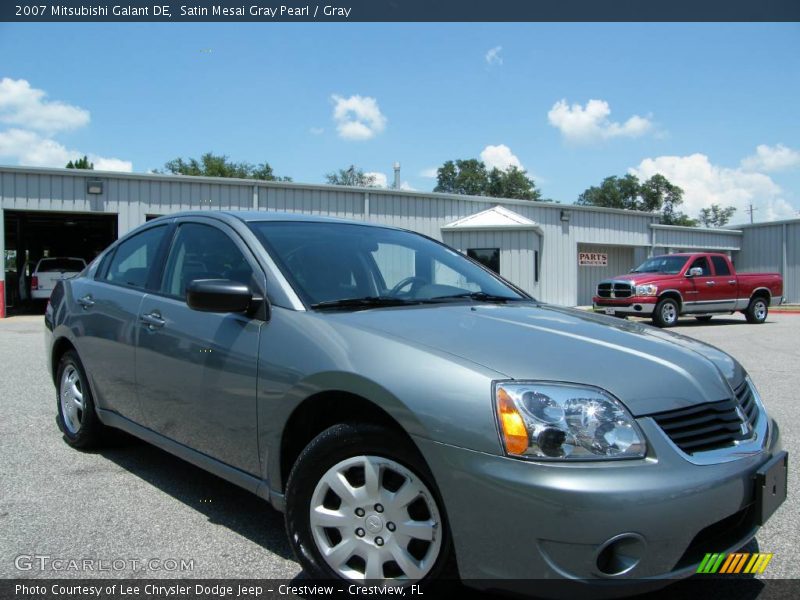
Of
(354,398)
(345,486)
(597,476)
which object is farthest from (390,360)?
(597,476)

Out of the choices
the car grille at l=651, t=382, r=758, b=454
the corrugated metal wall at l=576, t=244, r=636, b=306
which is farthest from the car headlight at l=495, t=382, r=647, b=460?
the corrugated metal wall at l=576, t=244, r=636, b=306

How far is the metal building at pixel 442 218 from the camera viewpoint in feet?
57.7

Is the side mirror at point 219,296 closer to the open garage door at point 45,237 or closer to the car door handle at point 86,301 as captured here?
the car door handle at point 86,301

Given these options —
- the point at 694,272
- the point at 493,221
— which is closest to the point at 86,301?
the point at 694,272

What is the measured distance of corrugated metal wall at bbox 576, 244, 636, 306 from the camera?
25469 mm

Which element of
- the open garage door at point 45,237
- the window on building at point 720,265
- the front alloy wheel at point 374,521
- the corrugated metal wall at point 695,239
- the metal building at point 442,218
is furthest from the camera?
the corrugated metal wall at point 695,239

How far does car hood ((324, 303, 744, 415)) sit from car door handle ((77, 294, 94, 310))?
2.33 m

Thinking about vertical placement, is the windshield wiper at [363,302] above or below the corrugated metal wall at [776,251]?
below

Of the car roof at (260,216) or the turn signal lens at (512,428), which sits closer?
the turn signal lens at (512,428)

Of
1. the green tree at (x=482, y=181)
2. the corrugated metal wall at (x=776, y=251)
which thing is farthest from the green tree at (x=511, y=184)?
the corrugated metal wall at (x=776, y=251)

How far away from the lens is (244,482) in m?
2.88

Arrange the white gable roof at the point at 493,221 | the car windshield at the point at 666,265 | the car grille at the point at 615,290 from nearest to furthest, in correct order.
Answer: the car grille at the point at 615,290
the car windshield at the point at 666,265
the white gable roof at the point at 493,221

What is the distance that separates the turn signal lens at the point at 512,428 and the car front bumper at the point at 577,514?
5cm

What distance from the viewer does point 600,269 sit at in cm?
2602
